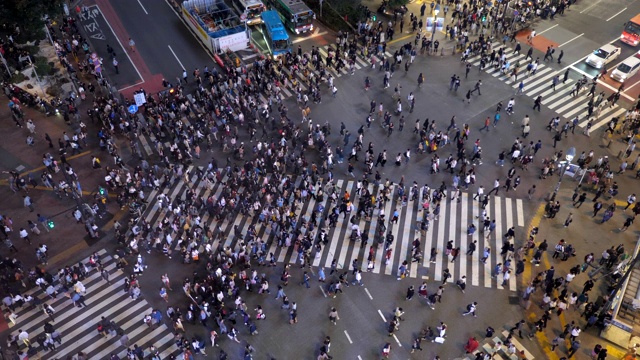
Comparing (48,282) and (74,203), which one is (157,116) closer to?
(74,203)

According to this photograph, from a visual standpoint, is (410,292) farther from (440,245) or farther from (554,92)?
(554,92)

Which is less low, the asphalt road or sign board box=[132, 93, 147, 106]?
sign board box=[132, 93, 147, 106]

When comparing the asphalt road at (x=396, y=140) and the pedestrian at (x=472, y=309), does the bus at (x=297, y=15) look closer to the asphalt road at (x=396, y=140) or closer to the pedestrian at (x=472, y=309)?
the asphalt road at (x=396, y=140)

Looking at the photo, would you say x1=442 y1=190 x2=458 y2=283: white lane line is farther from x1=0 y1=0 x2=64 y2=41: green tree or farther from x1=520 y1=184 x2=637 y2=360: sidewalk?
x1=0 y1=0 x2=64 y2=41: green tree

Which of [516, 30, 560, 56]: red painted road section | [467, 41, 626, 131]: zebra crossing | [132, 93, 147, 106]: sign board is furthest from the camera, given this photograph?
[516, 30, 560, 56]: red painted road section

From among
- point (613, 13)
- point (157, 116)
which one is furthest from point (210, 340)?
point (613, 13)

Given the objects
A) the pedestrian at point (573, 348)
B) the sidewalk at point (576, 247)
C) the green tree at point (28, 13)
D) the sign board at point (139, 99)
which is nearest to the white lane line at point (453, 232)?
the sidewalk at point (576, 247)

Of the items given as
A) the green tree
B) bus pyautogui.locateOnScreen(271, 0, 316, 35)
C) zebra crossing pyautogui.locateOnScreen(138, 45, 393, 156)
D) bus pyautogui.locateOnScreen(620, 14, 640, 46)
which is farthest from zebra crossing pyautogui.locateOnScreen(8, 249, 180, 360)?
bus pyautogui.locateOnScreen(620, 14, 640, 46)
